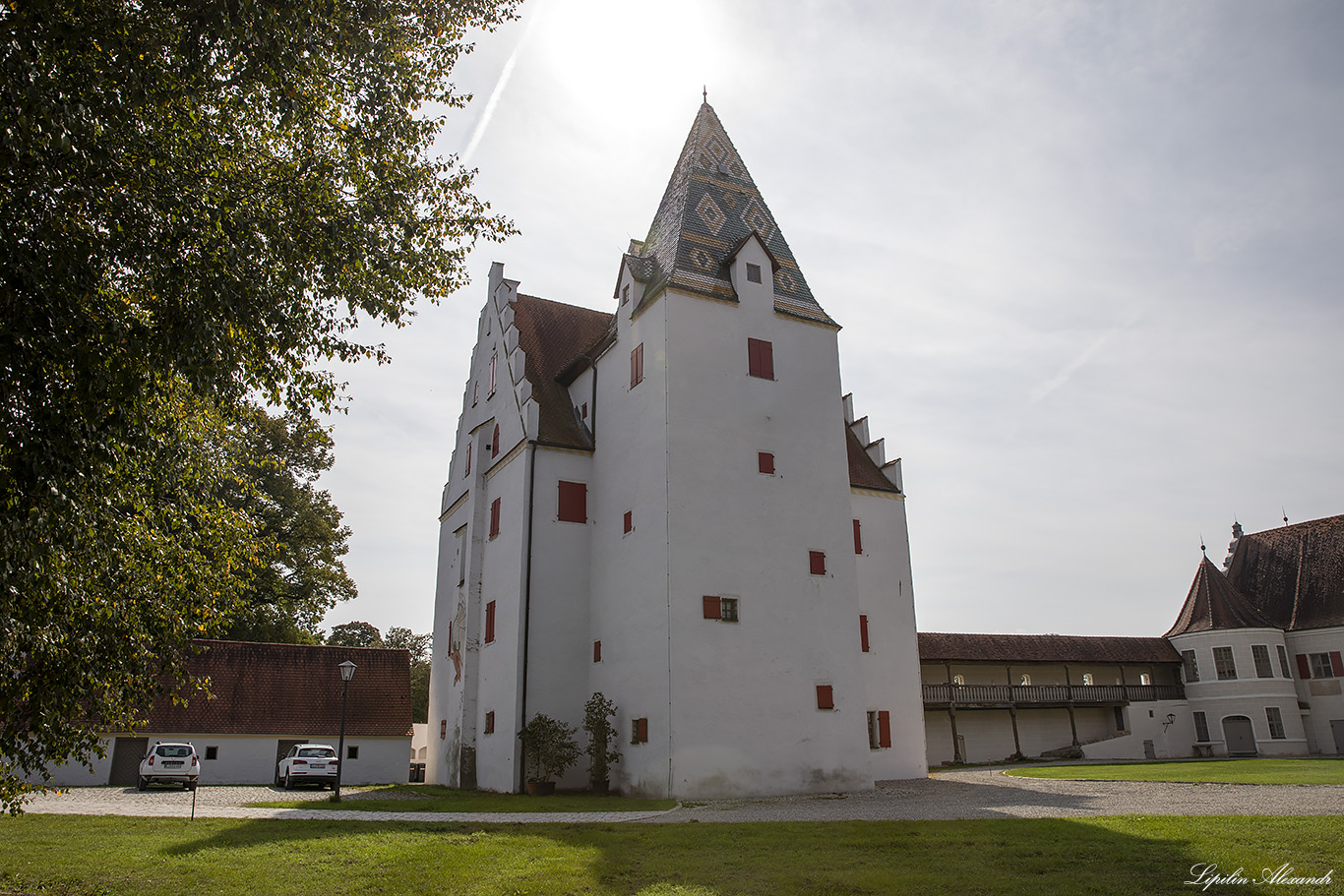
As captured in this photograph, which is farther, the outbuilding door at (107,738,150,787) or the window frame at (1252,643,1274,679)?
the window frame at (1252,643,1274,679)

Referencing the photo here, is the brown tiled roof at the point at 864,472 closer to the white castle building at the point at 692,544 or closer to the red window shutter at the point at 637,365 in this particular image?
the white castle building at the point at 692,544

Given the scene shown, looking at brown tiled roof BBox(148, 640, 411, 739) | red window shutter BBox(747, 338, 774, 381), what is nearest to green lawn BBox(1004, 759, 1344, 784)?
red window shutter BBox(747, 338, 774, 381)

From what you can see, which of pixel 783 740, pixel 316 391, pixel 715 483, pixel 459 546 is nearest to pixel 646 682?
pixel 783 740

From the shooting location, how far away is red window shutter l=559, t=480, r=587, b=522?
27047 mm

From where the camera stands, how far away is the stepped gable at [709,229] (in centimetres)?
2580

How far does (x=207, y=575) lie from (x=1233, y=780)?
865 inches

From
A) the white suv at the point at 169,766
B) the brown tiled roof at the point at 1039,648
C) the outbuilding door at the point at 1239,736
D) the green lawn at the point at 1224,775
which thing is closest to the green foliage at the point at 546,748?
the white suv at the point at 169,766

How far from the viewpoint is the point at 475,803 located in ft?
67.4

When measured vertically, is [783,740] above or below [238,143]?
below

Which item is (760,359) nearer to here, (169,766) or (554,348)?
(554,348)

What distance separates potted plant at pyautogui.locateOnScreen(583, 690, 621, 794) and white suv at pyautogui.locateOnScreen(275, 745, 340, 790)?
8764 mm

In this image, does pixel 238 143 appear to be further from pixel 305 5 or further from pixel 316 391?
pixel 316 391

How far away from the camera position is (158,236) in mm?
7992

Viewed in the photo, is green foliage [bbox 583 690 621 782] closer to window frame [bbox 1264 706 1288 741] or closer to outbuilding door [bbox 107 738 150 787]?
outbuilding door [bbox 107 738 150 787]
